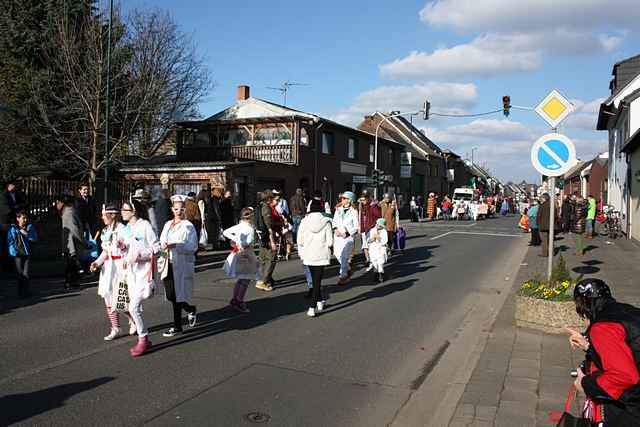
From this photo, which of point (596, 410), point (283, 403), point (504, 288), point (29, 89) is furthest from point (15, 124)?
point (596, 410)

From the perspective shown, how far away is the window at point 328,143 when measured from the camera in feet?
107

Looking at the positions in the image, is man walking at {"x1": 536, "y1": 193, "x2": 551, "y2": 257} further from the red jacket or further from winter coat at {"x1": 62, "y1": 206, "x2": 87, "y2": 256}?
winter coat at {"x1": 62, "y1": 206, "x2": 87, "y2": 256}

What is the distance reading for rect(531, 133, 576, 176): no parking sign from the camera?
24.8 ft

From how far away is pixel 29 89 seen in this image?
811 inches

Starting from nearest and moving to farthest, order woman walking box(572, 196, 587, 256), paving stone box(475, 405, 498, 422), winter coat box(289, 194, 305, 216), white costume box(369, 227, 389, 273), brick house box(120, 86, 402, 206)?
paving stone box(475, 405, 498, 422) → white costume box(369, 227, 389, 273) → winter coat box(289, 194, 305, 216) → woman walking box(572, 196, 587, 256) → brick house box(120, 86, 402, 206)

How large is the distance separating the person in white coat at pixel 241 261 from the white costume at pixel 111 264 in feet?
6.01

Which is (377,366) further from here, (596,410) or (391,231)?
(391,231)

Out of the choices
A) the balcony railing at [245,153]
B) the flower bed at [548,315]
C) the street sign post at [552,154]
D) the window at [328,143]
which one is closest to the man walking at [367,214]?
the street sign post at [552,154]

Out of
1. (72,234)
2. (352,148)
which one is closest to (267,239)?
(72,234)

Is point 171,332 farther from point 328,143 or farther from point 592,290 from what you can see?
point 328,143

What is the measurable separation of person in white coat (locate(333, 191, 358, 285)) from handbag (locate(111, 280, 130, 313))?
15.7ft

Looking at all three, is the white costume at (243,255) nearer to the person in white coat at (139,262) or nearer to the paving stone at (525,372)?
the person in white coat at (139,262)

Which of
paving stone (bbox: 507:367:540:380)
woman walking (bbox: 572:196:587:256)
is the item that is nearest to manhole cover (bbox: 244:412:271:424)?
paving stone (bbox: 507:367:540:380)

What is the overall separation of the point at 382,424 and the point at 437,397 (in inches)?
33.0
